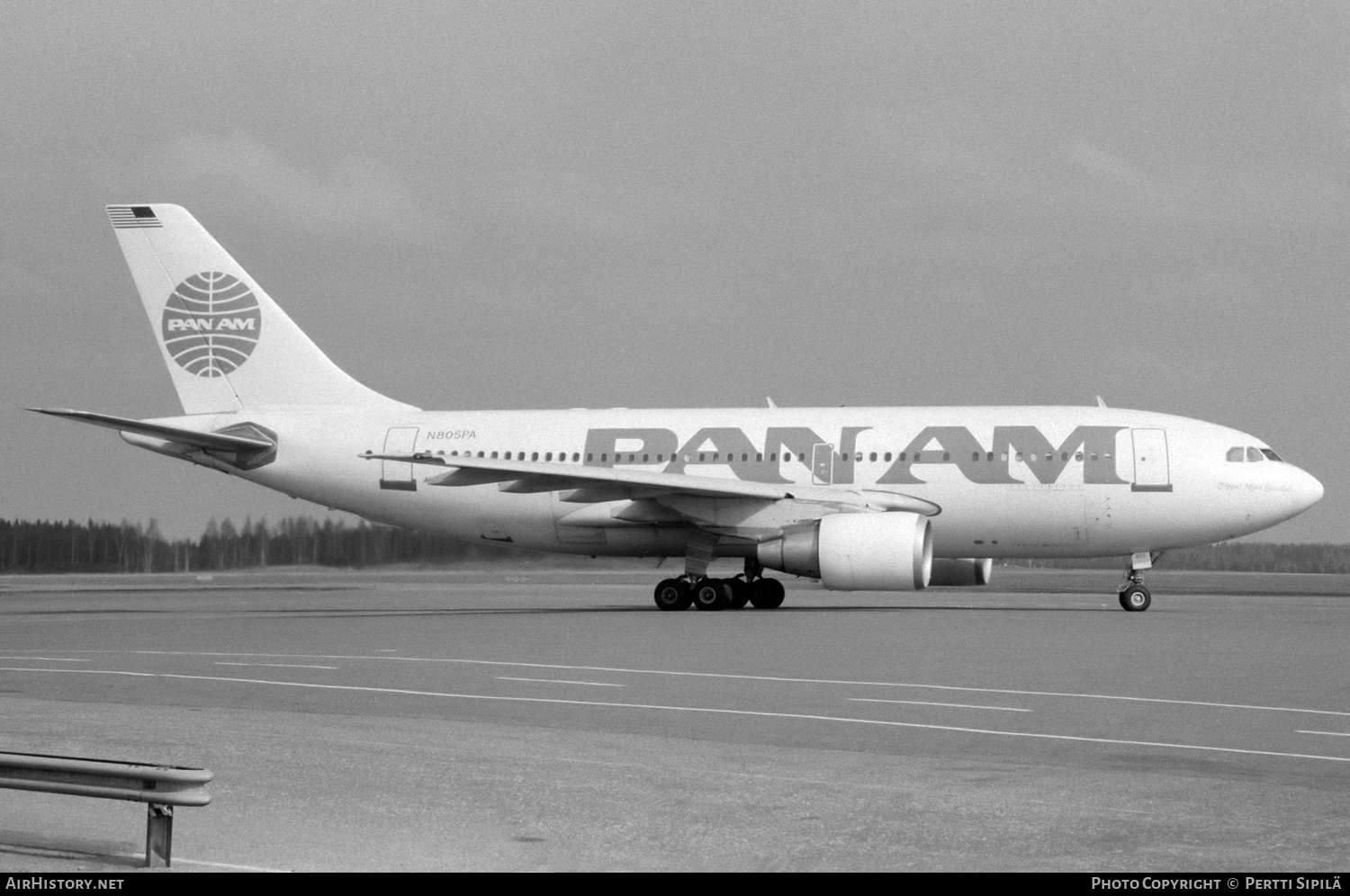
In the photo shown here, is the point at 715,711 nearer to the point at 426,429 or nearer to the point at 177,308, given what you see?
the point at 426,429

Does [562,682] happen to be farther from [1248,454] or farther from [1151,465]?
[1248,454]

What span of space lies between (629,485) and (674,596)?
8.65 ft

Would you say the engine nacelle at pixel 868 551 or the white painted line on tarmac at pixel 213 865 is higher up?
the engine nacelle at pixel 868 551

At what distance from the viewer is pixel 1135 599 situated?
27.8 metres

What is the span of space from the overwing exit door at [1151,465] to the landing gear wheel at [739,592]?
7423 mm

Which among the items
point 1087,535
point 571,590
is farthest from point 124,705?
point 571,590

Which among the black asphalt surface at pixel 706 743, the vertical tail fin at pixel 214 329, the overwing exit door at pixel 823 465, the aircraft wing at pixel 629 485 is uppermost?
the vertical tail fin at pixel 214 329

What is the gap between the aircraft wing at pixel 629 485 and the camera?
28438 millimetres

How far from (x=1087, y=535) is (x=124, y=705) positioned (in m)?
19.9

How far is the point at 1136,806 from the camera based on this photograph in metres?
8.41

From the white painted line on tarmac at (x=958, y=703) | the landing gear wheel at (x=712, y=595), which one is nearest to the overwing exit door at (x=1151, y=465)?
the landing gear wheel at (x=712, y=595)

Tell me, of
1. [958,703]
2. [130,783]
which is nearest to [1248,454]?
[958,703]

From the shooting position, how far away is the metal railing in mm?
6759

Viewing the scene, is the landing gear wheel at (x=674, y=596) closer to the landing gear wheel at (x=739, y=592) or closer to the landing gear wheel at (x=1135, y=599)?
the landing gear wheel at (x=739, y=592)
